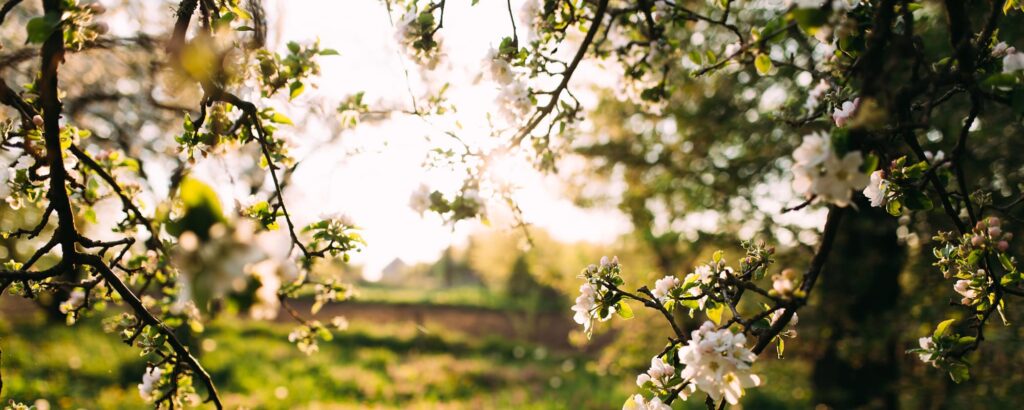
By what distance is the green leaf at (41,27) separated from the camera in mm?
1206

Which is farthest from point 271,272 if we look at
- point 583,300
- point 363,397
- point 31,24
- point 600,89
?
point 363,397

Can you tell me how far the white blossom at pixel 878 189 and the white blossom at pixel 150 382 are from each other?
8.16 ft

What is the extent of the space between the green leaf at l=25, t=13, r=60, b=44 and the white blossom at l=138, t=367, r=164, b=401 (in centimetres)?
141

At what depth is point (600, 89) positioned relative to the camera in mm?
7469

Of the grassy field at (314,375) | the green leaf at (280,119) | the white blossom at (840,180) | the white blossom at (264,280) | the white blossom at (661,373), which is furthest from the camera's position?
the grassy field at (314,375)

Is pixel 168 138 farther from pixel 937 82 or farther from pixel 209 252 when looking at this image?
pixel 937 82

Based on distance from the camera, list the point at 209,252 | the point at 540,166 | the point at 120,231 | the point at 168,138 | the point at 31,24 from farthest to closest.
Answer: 1. the point at 168,138
2. the point at 540,166
3. the point at 120,231
4. the point at 31,24
5. the point at 209,252

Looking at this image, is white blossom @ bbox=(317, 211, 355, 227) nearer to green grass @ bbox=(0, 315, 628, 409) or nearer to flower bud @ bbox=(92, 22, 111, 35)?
flower bud @ bbox=(92, 22, 111, 35)

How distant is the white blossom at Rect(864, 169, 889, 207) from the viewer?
1.49 meters

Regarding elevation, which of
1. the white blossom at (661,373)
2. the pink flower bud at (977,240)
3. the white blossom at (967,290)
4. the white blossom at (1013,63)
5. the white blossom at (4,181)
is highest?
the white blossom at (4,181)

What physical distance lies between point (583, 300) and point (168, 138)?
5.34 meters

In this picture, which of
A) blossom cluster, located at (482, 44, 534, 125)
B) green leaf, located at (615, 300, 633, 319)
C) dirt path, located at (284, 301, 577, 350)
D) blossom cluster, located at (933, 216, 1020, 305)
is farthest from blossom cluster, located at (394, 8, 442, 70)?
dirt path, located at (284, 301, 577, 350)

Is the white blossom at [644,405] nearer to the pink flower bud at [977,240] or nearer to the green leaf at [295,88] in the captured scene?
the pink flower bud at [977,240]

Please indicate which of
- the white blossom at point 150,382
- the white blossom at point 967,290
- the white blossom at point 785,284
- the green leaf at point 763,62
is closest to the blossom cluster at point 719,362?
the white blossom at point 785,284
